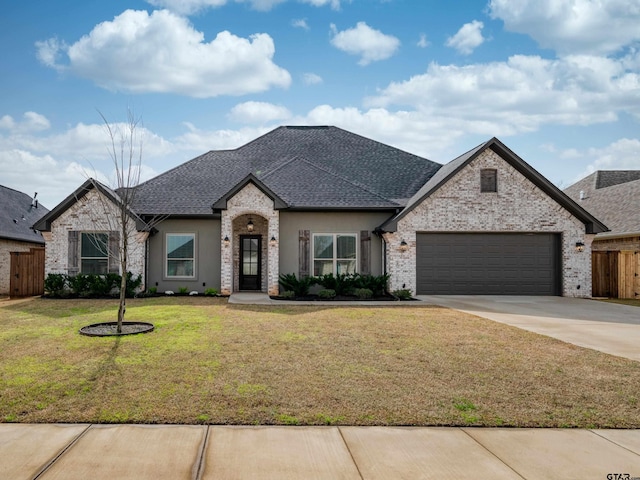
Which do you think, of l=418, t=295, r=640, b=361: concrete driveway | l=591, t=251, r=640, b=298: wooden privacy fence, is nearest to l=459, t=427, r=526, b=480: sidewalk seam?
l=418, t=295, r=640, b=361: concrete driveway

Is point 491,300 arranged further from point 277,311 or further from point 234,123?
point 234,123

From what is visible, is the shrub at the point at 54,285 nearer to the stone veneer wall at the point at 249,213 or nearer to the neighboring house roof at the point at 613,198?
the stone veneer wall at the point at 249,213

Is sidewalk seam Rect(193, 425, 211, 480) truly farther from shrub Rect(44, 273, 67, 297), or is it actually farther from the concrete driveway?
shrub Rect(44, 273, 67, 297)

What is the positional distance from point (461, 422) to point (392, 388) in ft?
3.71

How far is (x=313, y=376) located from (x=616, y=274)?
16893 millimetres

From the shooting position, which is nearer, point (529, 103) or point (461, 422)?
point (461, 422)

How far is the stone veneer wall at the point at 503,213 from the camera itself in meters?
17.1

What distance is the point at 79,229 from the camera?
1662 centimetres

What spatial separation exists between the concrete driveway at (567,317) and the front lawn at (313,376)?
0.79m

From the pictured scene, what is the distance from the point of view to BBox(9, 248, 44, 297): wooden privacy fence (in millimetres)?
16797

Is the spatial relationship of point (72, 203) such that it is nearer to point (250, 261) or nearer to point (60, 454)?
point (250, 261)

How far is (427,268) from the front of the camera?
1723 cm

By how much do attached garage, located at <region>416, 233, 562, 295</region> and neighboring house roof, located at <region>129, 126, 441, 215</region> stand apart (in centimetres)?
252

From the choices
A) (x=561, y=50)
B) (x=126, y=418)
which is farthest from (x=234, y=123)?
(x=126, y=418)
